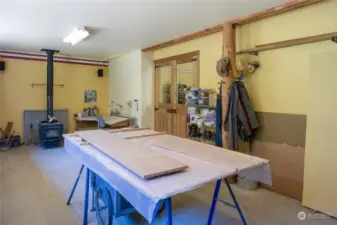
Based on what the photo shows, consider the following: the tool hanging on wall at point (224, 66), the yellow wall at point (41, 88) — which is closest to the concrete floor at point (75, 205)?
the tool hanging on wall at point (224, 66)

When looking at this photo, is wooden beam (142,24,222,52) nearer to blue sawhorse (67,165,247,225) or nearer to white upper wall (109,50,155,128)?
white upper wall (109,50,155,128)

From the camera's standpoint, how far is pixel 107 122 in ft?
19.8

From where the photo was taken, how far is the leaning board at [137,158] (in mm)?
1622

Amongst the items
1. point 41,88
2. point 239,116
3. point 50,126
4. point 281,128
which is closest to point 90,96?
point 41,88

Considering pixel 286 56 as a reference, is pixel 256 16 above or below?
above

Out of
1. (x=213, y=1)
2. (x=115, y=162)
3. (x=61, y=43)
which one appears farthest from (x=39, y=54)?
(x=115, y=162)

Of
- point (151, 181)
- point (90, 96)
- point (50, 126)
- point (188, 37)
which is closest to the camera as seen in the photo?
point (151, 181)

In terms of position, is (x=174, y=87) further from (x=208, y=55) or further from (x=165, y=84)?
(x=208, y=55)

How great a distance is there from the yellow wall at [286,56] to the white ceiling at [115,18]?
14.4 inches

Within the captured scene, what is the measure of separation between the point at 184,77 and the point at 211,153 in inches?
123

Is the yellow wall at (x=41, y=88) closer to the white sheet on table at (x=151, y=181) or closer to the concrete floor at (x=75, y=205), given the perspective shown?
the concrete floor at (x=75, y=205)

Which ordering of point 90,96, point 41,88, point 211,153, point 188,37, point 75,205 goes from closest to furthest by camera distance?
point 211,153 < point 75,205 < point 188,37 < point 41,88 < point 90,96

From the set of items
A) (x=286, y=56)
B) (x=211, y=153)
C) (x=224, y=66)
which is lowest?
(x=211, y=153)

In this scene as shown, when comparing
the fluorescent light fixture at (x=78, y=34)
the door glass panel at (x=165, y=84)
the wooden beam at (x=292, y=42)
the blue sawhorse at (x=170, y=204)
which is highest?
the fluorescent light fixture at (x=78, y=34)
